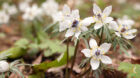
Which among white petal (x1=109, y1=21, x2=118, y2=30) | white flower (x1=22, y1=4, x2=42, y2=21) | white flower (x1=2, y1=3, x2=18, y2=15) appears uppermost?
white flower (x1=2, y1=3, x2=18, y2=15)

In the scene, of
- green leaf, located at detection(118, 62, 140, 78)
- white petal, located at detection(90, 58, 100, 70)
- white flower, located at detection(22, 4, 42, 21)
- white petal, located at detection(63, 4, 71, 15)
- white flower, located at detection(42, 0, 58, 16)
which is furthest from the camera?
white flower, located at detection(42, 0, 58, 16)

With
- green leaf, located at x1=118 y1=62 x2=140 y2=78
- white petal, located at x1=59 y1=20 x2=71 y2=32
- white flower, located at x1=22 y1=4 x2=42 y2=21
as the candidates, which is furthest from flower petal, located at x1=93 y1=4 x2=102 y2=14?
white flower, located at x1=22 y1=4 x2=42 y2=21

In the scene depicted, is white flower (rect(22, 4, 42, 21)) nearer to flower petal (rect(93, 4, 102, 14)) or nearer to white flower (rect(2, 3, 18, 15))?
white flower (rect(2, 3, 18, 15))

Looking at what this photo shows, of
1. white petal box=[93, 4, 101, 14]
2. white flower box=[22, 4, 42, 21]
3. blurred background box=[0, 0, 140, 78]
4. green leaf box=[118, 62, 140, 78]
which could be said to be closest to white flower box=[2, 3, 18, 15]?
blurred background box=[0, 0, 140, 78]

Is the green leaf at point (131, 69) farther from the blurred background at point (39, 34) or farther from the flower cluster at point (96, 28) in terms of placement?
the flower cluster at point (96, 28)

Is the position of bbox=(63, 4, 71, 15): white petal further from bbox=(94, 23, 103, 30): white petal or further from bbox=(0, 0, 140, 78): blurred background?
bbox=(94, 23, 103, 30): white petal

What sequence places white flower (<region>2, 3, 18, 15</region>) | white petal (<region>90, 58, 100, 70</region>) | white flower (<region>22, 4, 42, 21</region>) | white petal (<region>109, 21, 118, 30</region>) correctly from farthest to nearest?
white flower (<region>2, 3, 18, 15</region>), white flower (<region>22, 4, 42, 21</region>), white petal (<region>109, 21, 118, 30</region>), white petal (<region>90, 58, 100, 70</region>)

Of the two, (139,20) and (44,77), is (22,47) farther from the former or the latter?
(139,20)

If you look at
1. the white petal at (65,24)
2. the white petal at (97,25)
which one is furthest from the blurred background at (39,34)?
the white petal at (97,25)

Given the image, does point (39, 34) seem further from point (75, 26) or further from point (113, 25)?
point (113, 25)

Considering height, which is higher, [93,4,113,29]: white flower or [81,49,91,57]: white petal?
[93,4,113,29]: white flower

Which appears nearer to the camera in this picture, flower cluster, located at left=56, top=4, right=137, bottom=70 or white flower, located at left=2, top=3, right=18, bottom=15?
flower cluster, located at left=56, top=4, right=137, bottom=70
